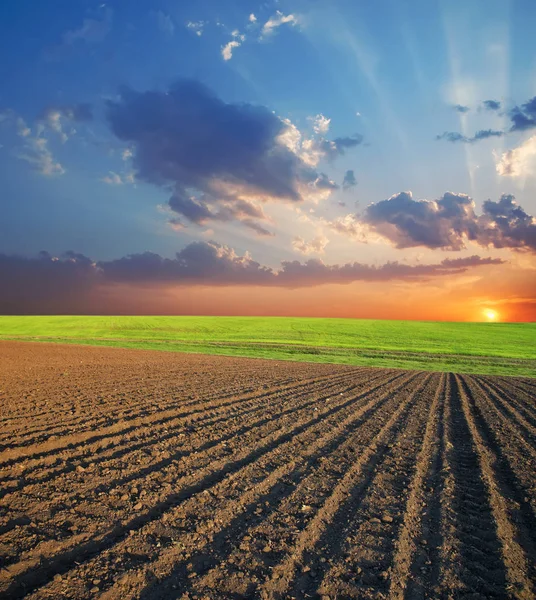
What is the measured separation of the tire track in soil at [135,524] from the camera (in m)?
4.20

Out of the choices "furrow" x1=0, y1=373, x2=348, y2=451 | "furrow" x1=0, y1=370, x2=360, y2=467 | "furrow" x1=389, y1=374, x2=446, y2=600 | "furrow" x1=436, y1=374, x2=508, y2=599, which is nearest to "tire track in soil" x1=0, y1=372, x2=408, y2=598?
"furrow" x1=389, y1=374, x2=446, y2=600

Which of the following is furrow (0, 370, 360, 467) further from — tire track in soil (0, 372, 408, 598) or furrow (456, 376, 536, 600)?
furrow (456, 376, 536, 600)

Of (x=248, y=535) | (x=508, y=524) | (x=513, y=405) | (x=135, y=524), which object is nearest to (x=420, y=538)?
(x=508, y=524)

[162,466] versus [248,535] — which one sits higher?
[248,535]

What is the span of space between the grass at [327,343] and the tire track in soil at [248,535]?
25.0 metres

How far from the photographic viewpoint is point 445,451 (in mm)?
9414

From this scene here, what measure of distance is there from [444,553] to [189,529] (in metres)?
3.36

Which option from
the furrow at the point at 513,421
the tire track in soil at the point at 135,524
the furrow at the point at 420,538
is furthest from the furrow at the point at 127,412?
the furrow at the point at 513,421

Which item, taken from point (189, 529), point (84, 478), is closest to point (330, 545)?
point (189, 529)

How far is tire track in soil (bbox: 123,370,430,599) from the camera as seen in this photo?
4.11 m

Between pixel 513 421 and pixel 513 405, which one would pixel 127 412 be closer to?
pixel 513 421

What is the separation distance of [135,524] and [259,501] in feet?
6.24

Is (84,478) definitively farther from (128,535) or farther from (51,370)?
(51,370)

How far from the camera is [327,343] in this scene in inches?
1818
